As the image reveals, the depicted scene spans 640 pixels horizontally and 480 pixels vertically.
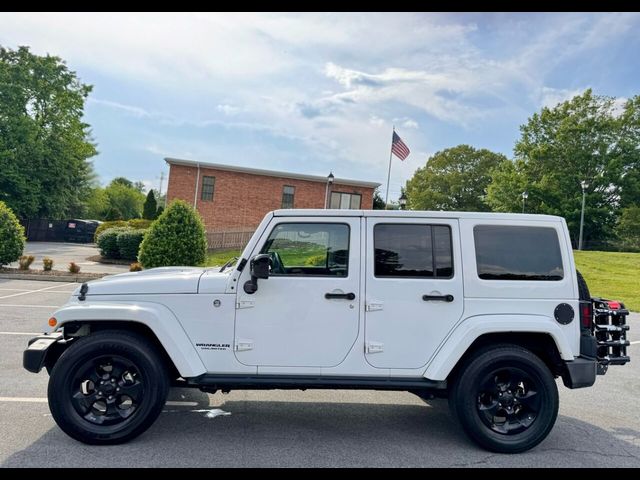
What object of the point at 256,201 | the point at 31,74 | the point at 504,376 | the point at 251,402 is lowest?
the point at 251,402

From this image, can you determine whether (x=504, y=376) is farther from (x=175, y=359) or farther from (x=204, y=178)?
(x=204, y=178)

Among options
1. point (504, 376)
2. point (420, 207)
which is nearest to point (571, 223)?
point (420, 207)

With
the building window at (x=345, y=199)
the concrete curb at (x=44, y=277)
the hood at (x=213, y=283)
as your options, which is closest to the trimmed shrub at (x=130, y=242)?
the concrete curb at (x=44, y=277)

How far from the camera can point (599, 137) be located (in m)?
44.5

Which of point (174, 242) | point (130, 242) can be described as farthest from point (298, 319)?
point (130, 242)

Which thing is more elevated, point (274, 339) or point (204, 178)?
point (204, 178)

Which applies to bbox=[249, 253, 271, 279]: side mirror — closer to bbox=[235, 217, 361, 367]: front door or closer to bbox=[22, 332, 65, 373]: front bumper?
bbox=[235, 217, 361, 367]: front door

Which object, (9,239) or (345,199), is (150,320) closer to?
(9,239)

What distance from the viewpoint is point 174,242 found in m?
14.1

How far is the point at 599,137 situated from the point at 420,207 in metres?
20.9

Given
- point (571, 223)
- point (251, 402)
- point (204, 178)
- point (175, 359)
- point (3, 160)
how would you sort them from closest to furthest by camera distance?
point (175, 359), point (251, 402), point (204, 178), point (3, 160), point (571, 223)

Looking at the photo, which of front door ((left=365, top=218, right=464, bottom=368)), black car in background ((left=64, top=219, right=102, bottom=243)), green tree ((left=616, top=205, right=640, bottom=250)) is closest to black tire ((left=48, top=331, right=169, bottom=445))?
front door ((left=365, top=218, right=464, bottom=368))

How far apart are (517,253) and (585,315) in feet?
2.66

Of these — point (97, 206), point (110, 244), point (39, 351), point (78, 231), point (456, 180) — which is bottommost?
point (39, 351)
